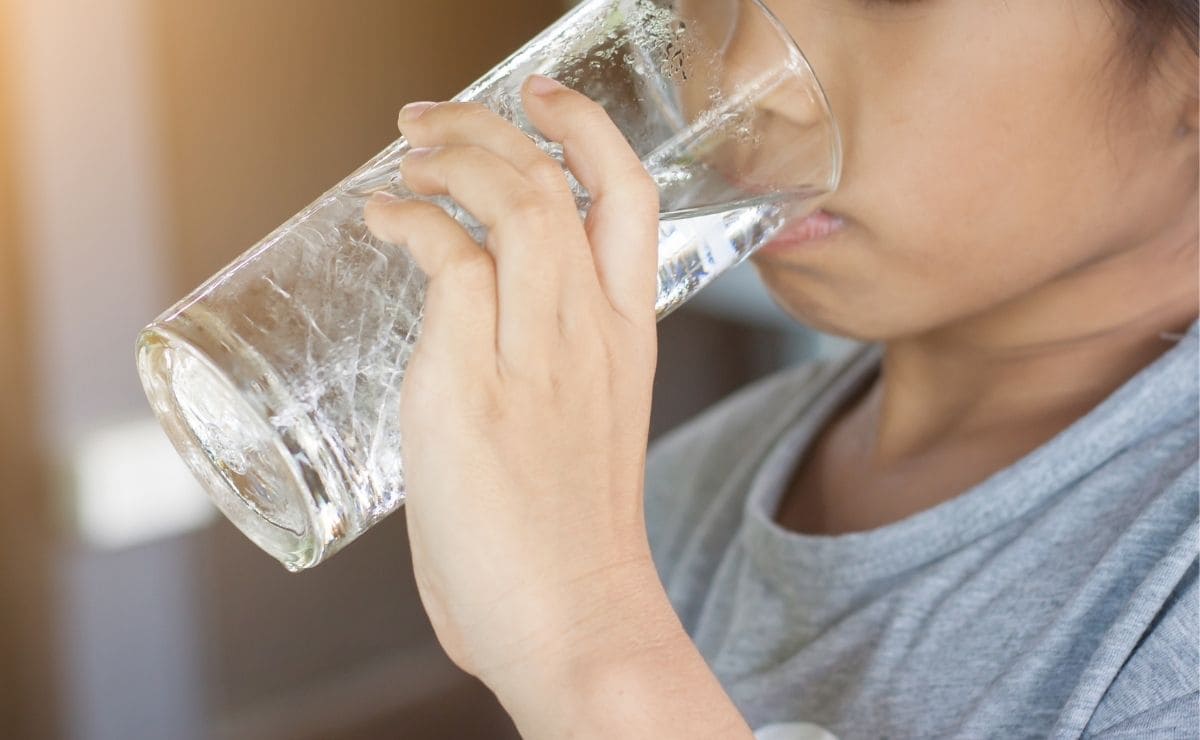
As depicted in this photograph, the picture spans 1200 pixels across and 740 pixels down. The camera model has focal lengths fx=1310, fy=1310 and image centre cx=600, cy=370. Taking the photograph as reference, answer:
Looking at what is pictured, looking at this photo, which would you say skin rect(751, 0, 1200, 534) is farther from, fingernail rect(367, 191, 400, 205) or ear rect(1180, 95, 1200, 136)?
fingernail rect(367, 191, 400, 205)

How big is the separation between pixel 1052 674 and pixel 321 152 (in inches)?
47.5

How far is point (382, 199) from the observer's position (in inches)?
19.1

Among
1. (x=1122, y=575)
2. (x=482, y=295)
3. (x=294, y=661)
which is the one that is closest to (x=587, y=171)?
(x=482, y=295)

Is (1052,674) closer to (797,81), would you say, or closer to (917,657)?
(917,657)

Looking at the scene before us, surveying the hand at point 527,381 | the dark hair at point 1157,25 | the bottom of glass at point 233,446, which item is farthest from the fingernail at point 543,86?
the dark hair at point 1157,25

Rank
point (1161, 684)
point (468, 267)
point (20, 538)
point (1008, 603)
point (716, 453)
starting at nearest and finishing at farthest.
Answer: point (468, 267), point (1161, 684), point (1008, 603), point (716, 453), point (20, 538)

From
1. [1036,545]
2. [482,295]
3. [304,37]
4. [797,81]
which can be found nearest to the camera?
[482,295]

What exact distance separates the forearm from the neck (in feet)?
1.22

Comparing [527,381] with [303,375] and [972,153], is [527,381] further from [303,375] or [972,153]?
[972,153]

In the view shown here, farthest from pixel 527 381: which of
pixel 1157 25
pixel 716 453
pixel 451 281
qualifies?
pixel 716 453

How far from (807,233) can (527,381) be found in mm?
261

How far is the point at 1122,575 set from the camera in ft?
2.06

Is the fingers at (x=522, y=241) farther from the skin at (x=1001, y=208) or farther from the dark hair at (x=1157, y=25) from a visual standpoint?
the dark hair at (x=1157, y=25)

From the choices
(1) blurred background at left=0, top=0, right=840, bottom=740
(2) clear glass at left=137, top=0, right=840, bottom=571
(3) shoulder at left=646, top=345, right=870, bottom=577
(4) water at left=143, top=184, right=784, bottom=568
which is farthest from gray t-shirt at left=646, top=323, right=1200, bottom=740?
(1) blurred background at left=0, top=0, right=840, bottom=740
